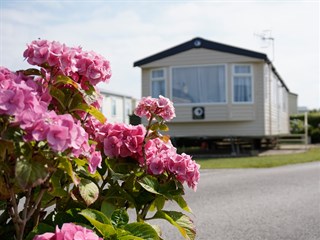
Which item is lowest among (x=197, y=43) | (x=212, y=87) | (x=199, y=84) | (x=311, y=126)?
(x=311, y=126)

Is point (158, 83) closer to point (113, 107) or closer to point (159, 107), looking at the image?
point (159, 107)

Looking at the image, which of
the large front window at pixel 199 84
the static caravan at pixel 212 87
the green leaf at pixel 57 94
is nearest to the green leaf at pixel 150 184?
the green leaf at pixel 57 94

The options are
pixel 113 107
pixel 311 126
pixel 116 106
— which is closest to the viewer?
pixel 311 126

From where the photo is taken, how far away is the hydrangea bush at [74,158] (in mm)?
1546

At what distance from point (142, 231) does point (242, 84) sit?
52.7 ft

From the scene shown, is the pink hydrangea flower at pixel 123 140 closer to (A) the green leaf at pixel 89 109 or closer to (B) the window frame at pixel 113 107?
(A) the green leaf at pixel 89 109

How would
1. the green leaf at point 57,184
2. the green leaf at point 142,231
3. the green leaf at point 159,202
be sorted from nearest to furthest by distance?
the green leaf at point 57,184 → the green leaf at point 142,231 → the green leaf at point 159,202

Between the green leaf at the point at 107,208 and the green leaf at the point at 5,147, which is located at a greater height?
the green leaf at the point at 5,147

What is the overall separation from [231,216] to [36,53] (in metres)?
4.73

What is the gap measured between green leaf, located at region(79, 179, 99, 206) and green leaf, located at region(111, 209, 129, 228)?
17 centimetres

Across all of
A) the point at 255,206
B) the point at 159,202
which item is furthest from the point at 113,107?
the point at 159,202

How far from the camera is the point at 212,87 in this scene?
17703 millimetres

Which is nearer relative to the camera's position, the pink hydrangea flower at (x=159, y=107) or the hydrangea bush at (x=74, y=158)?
the hydrangea bush at (x=74, y=158)

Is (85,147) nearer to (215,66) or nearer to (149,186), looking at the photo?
(149,186)
